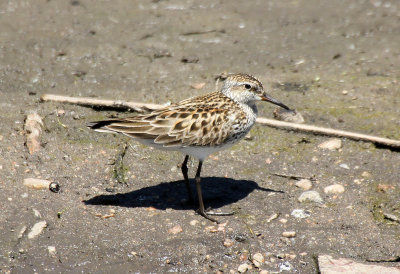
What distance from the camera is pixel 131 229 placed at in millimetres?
7066

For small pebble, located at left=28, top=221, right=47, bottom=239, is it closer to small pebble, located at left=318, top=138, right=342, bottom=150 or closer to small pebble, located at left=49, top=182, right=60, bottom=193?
small pebble, located at left=49, top=182, right=60, bottom=193

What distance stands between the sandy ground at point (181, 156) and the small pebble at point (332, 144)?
0.10 metres

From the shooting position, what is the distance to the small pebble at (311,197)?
7.64 metres

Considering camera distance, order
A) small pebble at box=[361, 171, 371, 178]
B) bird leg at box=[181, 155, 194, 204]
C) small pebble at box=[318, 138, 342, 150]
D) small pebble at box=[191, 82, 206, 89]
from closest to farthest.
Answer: bird leg at box=[181, 155, 194, 204] → small pebble at box=[361, 171, 371, 178] → small pebble at box=[318, 138, 342, 150] → small pebble at box=[191, 82, 206, 89]

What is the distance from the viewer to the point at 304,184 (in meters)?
7.99

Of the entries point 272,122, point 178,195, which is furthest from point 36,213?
point 272,122

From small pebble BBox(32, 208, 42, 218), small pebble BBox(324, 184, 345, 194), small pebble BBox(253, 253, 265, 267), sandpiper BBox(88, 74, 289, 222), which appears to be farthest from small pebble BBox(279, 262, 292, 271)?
small pebble BBox(32, 208, 42, 218)

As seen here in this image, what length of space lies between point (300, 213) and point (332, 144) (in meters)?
1.70

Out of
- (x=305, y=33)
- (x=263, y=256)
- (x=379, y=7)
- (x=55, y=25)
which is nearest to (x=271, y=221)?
(x=263, y=256)

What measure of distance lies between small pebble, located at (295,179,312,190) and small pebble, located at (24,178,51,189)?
337 cm

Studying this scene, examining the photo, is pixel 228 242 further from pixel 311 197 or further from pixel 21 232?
pixel 21 232

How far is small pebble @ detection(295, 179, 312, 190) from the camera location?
794 cm

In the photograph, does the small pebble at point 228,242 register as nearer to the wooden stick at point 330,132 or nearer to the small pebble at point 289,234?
the small pebble at point 289,234

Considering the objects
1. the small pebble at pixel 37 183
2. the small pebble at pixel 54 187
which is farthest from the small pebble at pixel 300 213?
the small pebble at pixel 37 183
